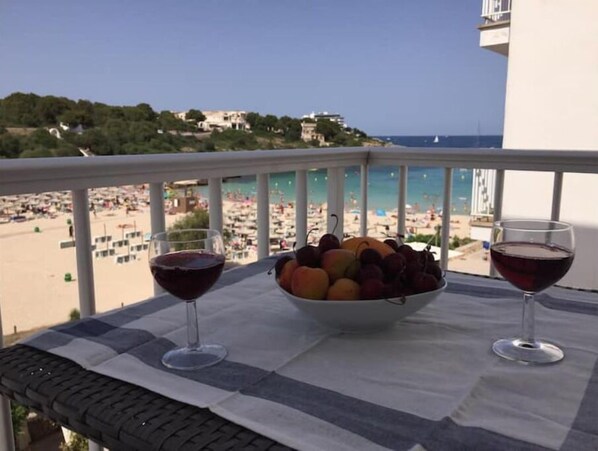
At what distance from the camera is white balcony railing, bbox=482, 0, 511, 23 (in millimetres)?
6080

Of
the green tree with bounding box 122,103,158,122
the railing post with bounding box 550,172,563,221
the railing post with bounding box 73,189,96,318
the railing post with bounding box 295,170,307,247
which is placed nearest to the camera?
the railing post with bounding box 73,189,96,318

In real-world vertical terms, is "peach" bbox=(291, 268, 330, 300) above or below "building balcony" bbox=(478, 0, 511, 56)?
below

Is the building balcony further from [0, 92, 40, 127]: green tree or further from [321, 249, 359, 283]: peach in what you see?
[0, 92, 40, 127]: green tree

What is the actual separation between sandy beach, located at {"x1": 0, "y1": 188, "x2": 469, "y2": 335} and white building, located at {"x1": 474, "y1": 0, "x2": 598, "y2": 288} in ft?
20.7

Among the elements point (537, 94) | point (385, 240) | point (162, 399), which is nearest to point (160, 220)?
point (385, 240)

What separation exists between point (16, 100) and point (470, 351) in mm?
12484

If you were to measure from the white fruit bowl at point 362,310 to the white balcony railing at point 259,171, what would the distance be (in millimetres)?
892

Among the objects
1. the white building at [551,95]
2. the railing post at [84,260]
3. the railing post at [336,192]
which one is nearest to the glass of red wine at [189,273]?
the railing post at [84,260]

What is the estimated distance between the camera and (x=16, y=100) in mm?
10906

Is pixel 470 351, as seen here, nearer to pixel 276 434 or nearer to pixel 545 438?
pixel 545 438

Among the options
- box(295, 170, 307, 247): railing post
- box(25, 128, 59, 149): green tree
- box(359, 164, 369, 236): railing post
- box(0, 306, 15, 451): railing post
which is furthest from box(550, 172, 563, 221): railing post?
box(25, 128, 59, 149): green tree

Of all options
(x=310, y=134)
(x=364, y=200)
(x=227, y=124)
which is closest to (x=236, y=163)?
(x=364, y=200)

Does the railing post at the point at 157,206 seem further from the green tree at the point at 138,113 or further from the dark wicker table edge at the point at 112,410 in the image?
the green tree at the point at 138,113

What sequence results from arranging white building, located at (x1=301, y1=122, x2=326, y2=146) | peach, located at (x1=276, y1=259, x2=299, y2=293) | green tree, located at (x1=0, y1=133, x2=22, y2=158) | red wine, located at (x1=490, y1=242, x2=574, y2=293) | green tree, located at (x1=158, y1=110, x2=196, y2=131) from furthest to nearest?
green tree, located at (x1=158, y1=110, x2=196, y2=131)
green tree, located at (x1=0, y1=133, x2=22, y2=158)
white building, located at (x1=301, y1=122, x2=326, y2=146)
peach, located at (x1=276, y1=259, x2=299, y2=293)
red wine, located at (x1=490, y1=242, x2=574, y2=293)
